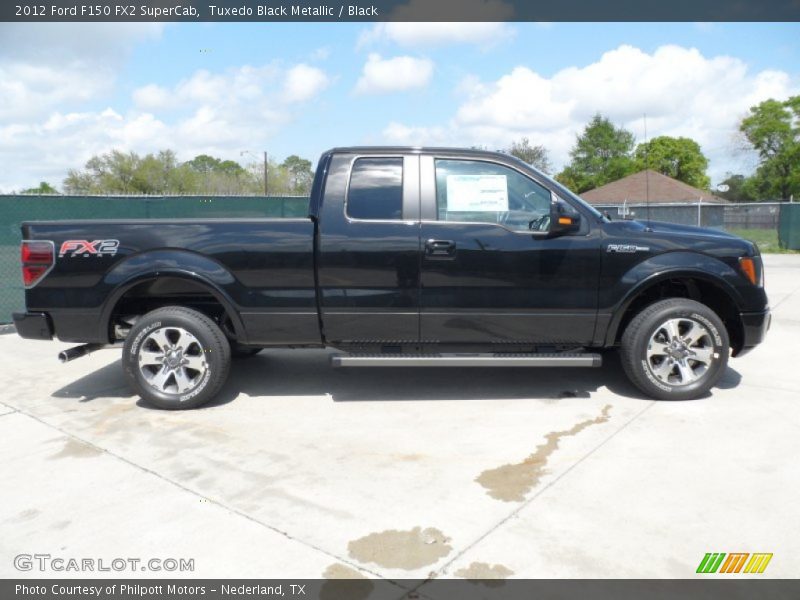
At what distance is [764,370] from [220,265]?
5125 mm

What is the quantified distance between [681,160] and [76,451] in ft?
251

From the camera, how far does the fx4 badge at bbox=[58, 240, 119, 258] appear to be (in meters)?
4.74

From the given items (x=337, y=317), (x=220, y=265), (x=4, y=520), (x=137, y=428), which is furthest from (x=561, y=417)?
(x=4, y=520)

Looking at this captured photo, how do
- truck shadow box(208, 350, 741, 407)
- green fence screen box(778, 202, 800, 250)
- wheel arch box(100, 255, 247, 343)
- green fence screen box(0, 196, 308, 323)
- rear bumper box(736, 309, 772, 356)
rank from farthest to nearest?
green fence screen box(778, 202, 800, 250) → green fence screen box(0, 196, 308, 323) → truck shadow box(208, 350, 741, 407) → rear bumper box(736, 309, 772, 356) → wheel arch box(100, 255, 247, 343)

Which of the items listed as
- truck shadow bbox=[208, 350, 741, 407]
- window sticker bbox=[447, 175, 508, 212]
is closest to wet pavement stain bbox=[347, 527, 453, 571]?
truck shadow bbox=[208, 350, 741, 407]

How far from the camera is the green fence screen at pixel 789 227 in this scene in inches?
820

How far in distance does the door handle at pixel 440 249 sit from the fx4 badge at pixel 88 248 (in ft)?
7.93

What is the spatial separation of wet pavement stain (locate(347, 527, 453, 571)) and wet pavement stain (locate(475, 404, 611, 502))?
0.56 metres

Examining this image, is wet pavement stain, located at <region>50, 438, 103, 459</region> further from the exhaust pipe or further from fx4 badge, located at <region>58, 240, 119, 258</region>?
fx4 badge, located at <region>58, 240, 119, 258</region>

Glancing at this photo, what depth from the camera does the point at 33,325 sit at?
4.80m

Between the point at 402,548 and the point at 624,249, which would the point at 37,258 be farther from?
the point at 624,249

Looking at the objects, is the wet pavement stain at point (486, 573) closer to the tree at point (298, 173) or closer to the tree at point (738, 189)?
the tree at point (298, 173)

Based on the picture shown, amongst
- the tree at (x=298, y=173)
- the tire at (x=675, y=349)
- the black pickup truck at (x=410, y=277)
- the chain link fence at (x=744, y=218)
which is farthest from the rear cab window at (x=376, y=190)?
the tree at (x=298, y=173)
